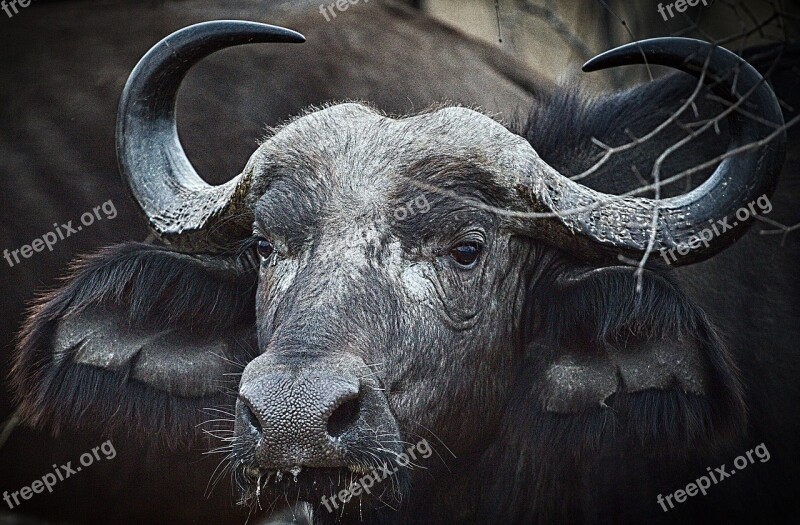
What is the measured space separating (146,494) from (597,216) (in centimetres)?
369

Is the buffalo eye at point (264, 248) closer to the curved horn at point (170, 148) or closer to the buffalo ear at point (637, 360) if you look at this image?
the curved horn at point (170, 148)

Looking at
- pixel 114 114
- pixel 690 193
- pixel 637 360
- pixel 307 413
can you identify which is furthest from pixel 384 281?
pixel 114 114

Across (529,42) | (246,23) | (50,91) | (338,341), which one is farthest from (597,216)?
(529,42)

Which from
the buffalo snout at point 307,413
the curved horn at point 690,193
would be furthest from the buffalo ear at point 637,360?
the buffalo snout at point 307,413

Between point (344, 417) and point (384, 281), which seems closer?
point (344, 417)

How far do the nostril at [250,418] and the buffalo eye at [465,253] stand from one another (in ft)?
3.63

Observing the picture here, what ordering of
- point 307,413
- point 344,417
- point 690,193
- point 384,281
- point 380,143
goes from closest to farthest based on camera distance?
point 307,413
point 344,417
point 384,281
point 690,193
point 380,143

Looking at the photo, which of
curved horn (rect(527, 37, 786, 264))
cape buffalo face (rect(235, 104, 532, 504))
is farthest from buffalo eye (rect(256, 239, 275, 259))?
curved horn (rect(527, 37, 786, 264))

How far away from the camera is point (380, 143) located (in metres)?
4.34

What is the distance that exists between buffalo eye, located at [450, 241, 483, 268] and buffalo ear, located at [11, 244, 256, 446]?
1.16 meters

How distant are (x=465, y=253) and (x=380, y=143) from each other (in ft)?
2.12

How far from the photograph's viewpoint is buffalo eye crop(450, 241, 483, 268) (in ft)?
13.6

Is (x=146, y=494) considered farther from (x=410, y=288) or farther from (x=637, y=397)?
(x=637, y=397)

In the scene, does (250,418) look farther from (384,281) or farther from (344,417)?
(384,281)
